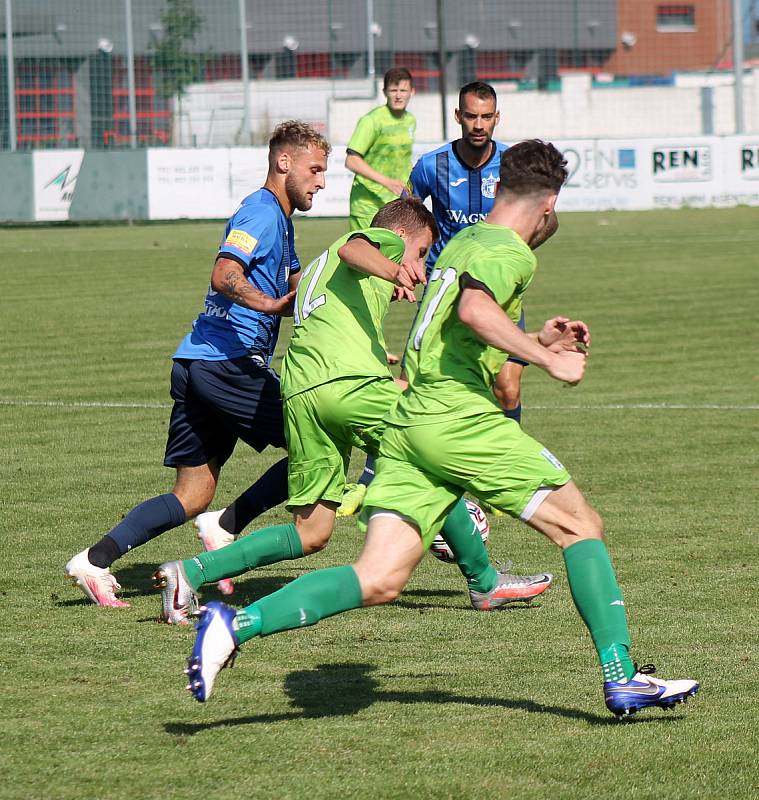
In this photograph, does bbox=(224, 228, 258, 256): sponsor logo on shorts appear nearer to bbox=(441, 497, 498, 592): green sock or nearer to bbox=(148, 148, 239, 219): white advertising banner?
bbox=(441, 497, 498, 592): green sock

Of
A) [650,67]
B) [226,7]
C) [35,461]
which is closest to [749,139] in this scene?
[226,7]

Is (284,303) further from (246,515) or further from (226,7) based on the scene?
(226,7)

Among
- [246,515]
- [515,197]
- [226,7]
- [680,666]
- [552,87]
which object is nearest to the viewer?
[515,197]

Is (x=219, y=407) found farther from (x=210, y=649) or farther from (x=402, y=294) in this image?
(x=210, y=649)

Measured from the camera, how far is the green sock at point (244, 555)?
5.89 m

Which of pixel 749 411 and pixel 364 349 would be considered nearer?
pixel 364 349

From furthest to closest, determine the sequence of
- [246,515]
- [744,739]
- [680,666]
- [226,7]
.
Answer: [226,7], [246,515], [680,666], [744,739]

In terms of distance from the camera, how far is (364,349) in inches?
237

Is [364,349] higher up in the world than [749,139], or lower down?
lower down

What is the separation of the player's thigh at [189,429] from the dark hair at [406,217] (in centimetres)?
113

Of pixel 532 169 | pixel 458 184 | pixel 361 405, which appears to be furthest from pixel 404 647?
pixel 458 184

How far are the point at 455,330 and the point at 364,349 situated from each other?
1.20m

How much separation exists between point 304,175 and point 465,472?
7.39ft

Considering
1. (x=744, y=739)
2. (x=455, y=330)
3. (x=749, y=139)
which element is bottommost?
(x=744, y=739)
